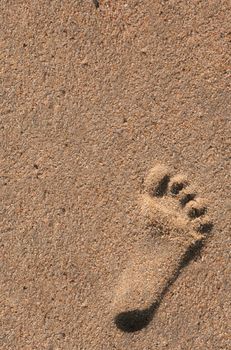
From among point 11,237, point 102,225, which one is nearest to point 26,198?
point 11,237

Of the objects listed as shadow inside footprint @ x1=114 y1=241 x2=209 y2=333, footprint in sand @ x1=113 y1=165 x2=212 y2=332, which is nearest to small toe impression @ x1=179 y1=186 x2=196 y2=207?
footprint in sand @ x1=113 y1=165 x2=212 y2=332

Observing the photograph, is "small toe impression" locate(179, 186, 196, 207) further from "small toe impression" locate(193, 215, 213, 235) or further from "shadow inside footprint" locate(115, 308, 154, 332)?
"shadow inside footprint" locate(115, 308, 154, 332)

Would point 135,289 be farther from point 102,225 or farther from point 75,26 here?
point 75,26

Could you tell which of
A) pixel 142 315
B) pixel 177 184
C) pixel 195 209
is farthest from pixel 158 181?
pixel 142 315

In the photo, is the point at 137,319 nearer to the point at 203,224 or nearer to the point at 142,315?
the point at 142,315

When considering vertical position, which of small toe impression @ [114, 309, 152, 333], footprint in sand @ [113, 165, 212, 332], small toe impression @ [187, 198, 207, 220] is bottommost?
small toe impression @ [114, 309, 152, 333]

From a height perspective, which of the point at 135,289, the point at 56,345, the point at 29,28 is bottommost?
the point at 56,345

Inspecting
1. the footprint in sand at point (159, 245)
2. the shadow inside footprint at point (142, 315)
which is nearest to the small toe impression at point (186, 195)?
the footprint in sand at point (159, 245)
